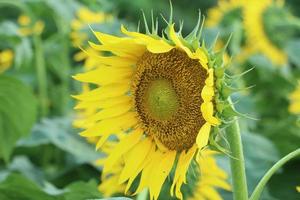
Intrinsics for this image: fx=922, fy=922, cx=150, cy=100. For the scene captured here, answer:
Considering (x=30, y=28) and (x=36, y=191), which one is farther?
(x=30, y=28)

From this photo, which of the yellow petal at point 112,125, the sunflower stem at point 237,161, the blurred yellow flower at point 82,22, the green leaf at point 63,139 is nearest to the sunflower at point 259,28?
the blurred yellow flower at point 82,22

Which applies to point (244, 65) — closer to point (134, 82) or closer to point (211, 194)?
point (211, 194)

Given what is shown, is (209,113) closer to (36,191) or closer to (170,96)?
(170,96)

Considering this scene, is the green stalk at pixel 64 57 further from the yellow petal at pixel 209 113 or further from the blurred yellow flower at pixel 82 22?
the yellow petal at pixel 209 113

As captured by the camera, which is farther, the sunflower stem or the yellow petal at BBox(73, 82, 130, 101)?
the yellow petal at BBox(73, 82, 130, 101)

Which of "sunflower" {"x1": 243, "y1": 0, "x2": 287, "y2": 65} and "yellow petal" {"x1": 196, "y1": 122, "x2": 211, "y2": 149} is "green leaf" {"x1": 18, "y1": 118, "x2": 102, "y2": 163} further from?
"sunflower" {"x1": 243, "y1": 0, "x2": 287, "y2": 65}

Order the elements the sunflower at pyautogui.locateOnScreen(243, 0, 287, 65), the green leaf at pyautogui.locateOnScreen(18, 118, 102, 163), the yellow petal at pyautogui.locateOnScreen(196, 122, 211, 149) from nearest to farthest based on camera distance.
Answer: the yellow petal at pyautogui.locateOnScreen(196, 122, 211, 149) → the green leaf at pyautogui.locateOnScreen(18, 118, 102, 163) → the sunflower at pyautogui.locateOnScreen(243, 0, 287, 65)

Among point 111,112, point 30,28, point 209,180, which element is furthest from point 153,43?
point 30,28

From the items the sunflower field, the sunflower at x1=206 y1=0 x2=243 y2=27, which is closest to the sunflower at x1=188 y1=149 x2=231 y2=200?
the sunflower field
